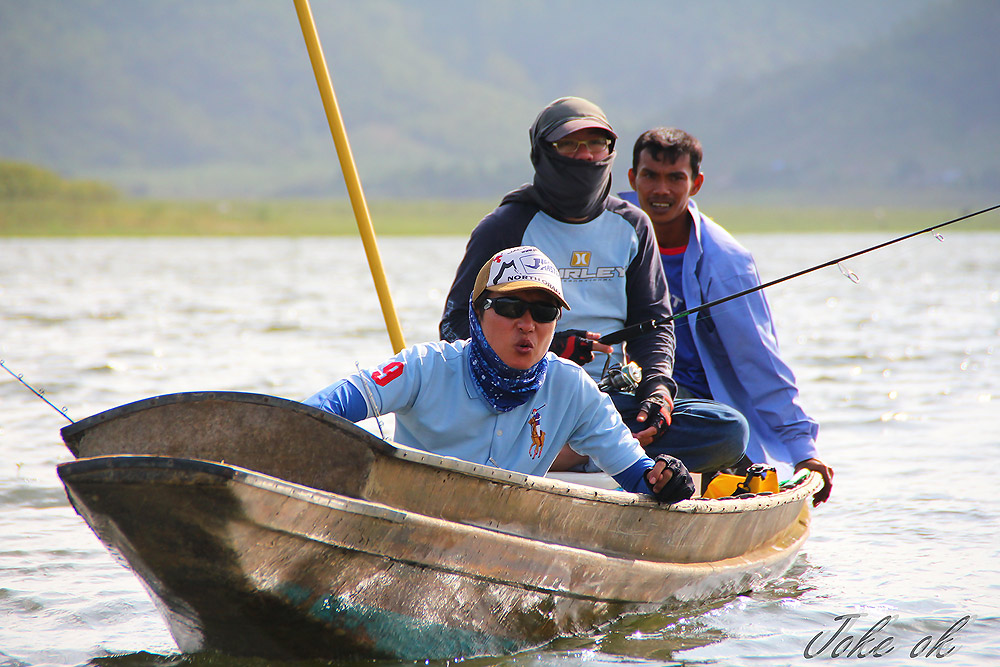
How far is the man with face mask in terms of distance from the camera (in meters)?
4.75

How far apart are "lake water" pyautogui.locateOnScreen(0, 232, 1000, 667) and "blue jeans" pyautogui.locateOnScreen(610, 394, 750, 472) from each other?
683 mm

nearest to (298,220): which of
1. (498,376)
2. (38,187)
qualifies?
(38,187)

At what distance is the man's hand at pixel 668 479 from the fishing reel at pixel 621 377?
0.92 m

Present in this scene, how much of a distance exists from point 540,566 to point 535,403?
23.0 inches

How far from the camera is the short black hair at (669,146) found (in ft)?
18.3

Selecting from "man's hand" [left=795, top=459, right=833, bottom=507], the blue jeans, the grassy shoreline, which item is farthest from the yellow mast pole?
the grassy shoreline

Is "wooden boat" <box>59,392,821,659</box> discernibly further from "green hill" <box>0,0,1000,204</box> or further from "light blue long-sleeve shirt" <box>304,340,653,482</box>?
"green hill" <box>0,0,1000,204</box>

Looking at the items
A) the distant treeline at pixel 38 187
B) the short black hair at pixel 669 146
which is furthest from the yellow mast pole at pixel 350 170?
the distant treeline at pixel 38 187

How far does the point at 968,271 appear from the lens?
3189 centimetres

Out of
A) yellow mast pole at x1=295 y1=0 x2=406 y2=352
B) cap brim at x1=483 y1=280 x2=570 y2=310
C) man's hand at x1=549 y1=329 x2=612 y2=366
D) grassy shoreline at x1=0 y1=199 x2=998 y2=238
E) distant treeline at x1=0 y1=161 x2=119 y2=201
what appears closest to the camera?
cap brim at x1=483 y1=280 x2=570 y2=310

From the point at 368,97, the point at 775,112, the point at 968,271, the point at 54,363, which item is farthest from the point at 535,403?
the point at 368,97

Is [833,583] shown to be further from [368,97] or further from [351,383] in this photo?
[368,97]
